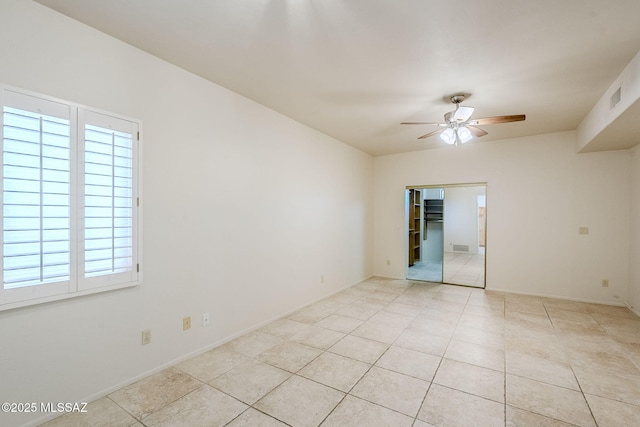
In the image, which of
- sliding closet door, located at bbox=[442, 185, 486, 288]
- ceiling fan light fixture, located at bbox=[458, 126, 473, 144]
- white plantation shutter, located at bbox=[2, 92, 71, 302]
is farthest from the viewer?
sliding closet door, located at bbox=[442, 185, 486, 288]

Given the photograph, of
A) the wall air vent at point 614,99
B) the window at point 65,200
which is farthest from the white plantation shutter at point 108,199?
the wall air vent at point 614,99

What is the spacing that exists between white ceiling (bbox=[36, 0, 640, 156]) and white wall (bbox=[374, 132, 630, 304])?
1.50 metres

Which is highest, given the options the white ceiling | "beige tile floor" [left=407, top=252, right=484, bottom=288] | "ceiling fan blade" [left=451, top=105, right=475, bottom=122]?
the white ceiling

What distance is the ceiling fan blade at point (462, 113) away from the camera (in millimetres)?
2930

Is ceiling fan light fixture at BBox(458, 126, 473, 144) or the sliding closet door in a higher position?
ceiling fan light fixture at BBox(458, 126, 473, 144)

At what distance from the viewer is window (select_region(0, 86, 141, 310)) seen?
170 cm

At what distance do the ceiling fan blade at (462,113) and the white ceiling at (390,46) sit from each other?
0.22m

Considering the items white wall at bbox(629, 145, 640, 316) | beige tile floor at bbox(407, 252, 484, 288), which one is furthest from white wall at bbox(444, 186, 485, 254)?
white wall at bbox(629, 145, 640, 316)

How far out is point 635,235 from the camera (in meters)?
3.96

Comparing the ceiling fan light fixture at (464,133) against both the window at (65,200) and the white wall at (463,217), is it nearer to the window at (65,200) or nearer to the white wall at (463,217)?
the window at (65,200)

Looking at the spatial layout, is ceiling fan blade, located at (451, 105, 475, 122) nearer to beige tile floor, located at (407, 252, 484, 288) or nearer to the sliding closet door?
beige tile floor, located at (407, 252, 484, 288)

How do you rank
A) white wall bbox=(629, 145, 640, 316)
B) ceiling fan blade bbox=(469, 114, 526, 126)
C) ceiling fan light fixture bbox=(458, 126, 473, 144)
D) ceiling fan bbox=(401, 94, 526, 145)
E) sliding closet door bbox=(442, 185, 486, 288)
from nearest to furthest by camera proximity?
ceiling fan blade bbox=(469, 114, 526, 126)
ceiling fan bbox=(401, 94, 526, 145)
ceiling fan light fixture bbox=(458, 126, 473, 144)
white wall bbox=(629, 145, 640, 316)
sliding closet door bbox=(442, 185, 486, 288)

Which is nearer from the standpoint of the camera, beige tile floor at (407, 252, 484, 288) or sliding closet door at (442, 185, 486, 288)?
beige tile floor at (407, 252, 484, 288)

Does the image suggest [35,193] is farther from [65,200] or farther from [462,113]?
[462,113]
